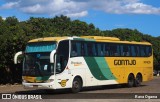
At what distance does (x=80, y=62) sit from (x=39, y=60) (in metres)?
2.90

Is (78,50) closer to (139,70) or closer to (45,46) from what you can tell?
(45,46)

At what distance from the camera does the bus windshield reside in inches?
900

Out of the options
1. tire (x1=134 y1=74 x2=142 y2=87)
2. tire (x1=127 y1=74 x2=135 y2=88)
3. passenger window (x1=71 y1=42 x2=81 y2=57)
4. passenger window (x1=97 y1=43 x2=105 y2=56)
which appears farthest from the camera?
tire (x1=134 y1=74 x2=142 y2=87)

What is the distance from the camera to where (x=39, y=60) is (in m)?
23.1

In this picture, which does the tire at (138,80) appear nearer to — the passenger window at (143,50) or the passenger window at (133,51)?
the passenger window at (143,50)

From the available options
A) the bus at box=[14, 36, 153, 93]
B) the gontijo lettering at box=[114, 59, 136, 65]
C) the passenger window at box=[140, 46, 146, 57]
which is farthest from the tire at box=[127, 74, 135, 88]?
the passenger window at box=[140, 46, 146, 57]

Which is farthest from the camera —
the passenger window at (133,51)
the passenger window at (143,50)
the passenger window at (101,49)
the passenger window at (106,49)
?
the passenger window at (143,50)

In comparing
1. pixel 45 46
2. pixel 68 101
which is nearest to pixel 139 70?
pixel 45 46

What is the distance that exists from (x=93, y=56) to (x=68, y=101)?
25.7ft

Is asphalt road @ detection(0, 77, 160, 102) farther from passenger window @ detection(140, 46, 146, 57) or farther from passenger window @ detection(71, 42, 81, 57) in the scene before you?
passenger window @ detection(140, 46, 146, 57)

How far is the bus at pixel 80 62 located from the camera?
22938 mm

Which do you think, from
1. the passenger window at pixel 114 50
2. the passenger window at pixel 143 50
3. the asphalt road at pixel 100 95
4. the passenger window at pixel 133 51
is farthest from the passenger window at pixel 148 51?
the passenger window at pixel 114 50

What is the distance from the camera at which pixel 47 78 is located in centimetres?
2277

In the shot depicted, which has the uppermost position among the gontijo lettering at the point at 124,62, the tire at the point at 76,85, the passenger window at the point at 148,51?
the passenger window at the point at 148,51
